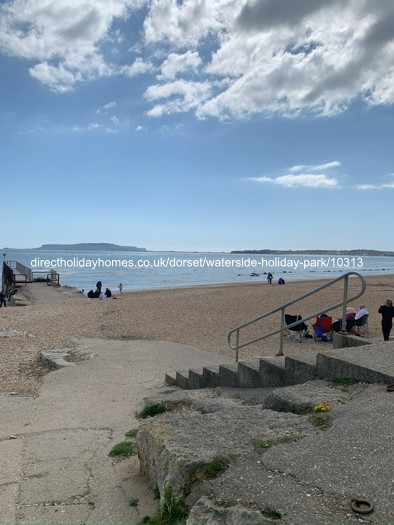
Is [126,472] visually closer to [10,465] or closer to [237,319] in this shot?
[10,465]

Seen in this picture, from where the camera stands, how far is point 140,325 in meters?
14.4

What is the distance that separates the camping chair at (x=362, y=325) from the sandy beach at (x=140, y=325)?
0.73 feet

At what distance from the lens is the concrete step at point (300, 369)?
4761mm

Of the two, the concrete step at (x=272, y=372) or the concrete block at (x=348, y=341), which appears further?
the concrete block at (x=348, y=341)

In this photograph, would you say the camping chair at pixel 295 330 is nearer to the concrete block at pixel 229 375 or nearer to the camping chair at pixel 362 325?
the camping chair at pixel 362 325

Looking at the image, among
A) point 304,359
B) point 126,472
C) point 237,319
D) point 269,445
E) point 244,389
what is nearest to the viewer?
point 269,445

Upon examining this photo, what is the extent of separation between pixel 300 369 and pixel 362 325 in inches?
301

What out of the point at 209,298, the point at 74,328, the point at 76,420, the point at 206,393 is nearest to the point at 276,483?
the point at 206,393

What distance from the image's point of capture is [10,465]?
4.33m

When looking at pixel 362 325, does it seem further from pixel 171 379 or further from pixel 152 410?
pixel 152 410

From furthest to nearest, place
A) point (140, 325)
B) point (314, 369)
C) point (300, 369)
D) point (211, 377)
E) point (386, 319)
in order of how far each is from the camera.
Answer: point (140, 325)
point (386, 319)
point (211, 377)
point (300, 369)
point (314, 369)

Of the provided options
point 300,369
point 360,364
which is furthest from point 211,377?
point 360,364

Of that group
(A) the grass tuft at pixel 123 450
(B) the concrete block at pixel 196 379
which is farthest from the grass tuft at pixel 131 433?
(B) the concrete block at pixel 196 379

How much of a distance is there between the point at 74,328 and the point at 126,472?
34.1 ft
